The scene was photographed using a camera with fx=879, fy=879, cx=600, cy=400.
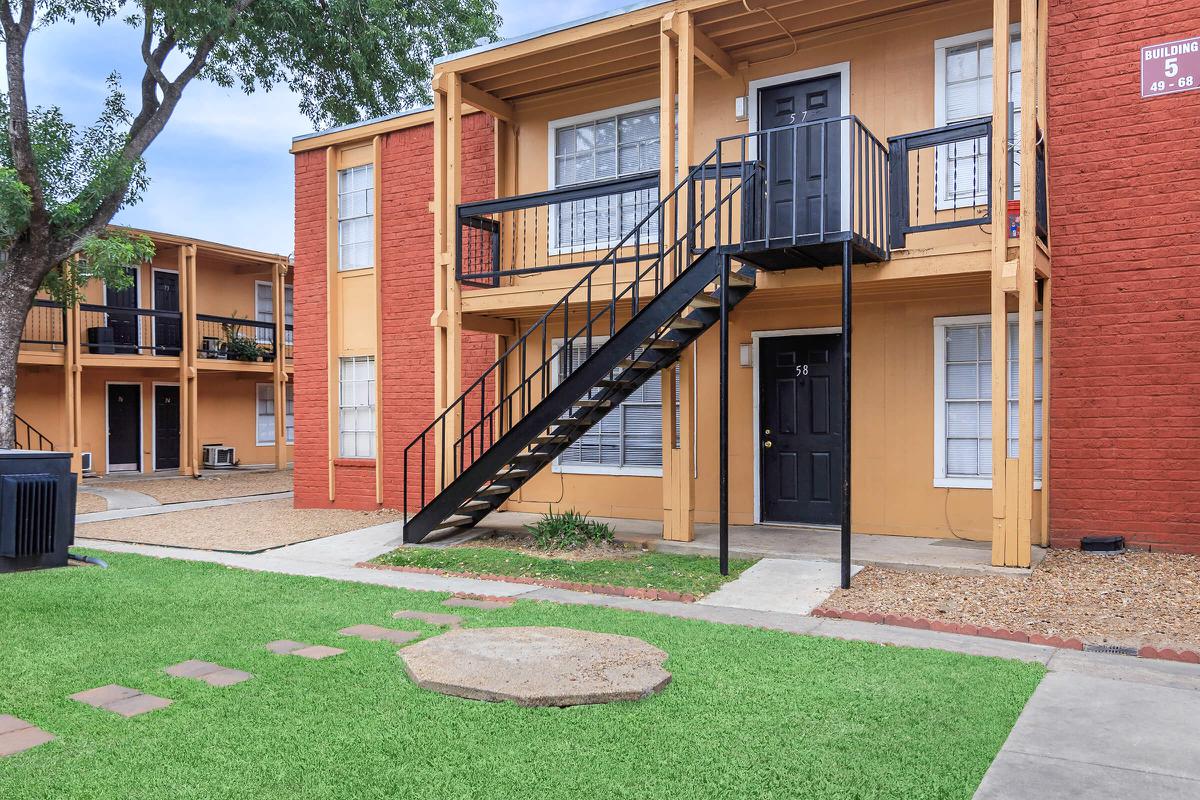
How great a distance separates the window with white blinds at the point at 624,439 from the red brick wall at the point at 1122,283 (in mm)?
4339

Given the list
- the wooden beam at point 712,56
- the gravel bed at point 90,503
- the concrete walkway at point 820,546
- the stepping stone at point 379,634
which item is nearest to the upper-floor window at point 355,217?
the concrete walkway at point 820,546

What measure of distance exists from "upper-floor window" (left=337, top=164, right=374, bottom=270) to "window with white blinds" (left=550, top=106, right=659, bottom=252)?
3.21 m

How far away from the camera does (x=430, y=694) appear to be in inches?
173

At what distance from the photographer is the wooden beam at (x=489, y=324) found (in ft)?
34.9

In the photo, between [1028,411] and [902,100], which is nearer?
[1028,411]

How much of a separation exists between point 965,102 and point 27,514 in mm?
9207

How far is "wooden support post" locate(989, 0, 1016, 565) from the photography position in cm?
726

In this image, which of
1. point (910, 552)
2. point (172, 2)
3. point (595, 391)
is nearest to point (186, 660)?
point (595, 391)

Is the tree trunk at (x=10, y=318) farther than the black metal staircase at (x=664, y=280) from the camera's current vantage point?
Yes

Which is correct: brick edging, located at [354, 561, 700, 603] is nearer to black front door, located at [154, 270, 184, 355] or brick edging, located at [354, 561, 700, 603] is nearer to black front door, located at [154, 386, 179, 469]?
black front door, located at [154, 270, 184, 355]

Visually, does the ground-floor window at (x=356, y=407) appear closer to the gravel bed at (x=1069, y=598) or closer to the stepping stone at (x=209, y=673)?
the gravel bed at (x=1069, y=598)

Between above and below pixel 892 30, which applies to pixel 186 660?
below

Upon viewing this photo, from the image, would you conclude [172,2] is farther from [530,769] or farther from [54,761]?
[530,769]

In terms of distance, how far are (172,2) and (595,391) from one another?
9.68m
